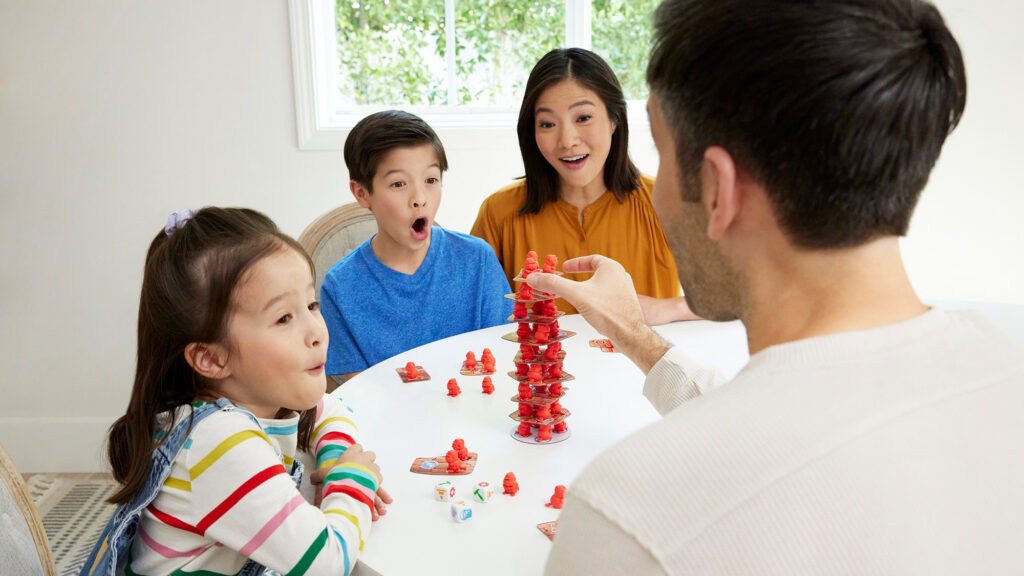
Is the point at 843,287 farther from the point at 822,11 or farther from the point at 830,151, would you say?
the point at 822,11

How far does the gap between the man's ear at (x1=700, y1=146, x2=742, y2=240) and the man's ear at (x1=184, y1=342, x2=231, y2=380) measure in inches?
31.3

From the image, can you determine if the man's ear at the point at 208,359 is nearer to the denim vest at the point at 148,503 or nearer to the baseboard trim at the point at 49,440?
the denim vest at the point at 148,503

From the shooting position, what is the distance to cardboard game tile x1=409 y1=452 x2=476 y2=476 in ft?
3.89

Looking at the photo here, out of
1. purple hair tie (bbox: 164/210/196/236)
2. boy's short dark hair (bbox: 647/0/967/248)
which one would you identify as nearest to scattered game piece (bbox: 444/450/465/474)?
purple hair tie (bbox: 164/210/196/236)

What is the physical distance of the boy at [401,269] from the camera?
84.0 inches

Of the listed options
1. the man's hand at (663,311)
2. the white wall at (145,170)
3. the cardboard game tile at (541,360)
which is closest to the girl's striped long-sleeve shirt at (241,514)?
the cardboard game tile at (541,360)

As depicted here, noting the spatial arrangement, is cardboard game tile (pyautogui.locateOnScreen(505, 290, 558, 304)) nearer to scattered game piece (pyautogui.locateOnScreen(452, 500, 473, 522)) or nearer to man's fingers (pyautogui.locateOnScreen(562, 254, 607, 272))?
man's fingers (pyautogui.locateOnScreen(562, 254, 607, 272))

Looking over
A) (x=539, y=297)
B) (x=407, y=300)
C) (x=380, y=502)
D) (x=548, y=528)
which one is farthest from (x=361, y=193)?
(x=548, y=528)

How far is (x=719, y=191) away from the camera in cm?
71

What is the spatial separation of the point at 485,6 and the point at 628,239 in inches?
60.5

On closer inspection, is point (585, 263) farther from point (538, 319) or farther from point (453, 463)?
point (453, 463)

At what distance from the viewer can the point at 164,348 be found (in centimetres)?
120

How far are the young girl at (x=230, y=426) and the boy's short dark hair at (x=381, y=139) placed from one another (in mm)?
895

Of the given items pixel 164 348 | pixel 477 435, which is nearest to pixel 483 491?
pixel 477 435
